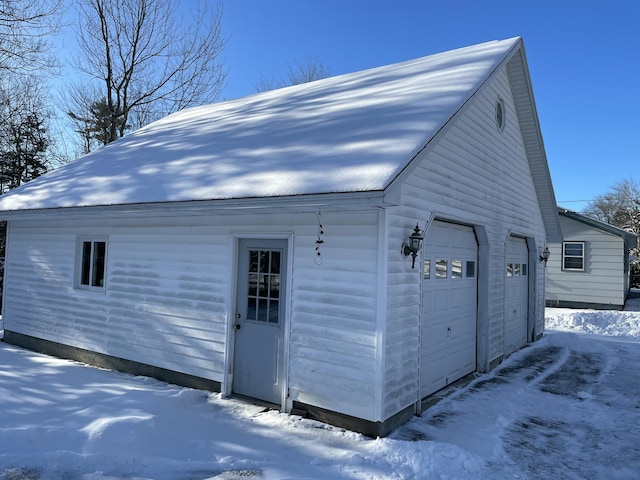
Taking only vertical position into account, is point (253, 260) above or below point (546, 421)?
above

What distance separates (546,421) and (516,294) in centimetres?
481

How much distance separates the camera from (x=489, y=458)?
4.44 meters

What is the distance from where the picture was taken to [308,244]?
211 inches

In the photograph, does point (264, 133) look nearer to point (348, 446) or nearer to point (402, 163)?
point (402, 163)

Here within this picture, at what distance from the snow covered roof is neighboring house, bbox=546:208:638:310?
1204 cm

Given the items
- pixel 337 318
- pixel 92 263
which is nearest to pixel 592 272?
pixel 337 318

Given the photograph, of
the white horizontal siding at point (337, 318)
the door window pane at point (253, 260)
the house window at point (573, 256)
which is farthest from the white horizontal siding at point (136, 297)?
the house window at point (573, 256)

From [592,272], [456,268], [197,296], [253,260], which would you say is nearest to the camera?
[253,260]

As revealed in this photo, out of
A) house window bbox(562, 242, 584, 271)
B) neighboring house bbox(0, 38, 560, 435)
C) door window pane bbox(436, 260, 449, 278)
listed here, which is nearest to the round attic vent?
neighboring house bbox(0, 38, 560, 435)

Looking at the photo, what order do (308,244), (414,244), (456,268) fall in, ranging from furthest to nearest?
(456,268) < (308,244) < (414,244)

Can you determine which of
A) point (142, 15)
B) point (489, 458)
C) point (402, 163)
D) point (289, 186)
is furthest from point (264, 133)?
point (142, 15)

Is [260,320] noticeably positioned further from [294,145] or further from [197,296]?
[294,145]

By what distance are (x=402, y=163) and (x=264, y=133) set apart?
11.2ft

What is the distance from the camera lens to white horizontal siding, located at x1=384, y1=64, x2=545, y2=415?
5027 millimetres
